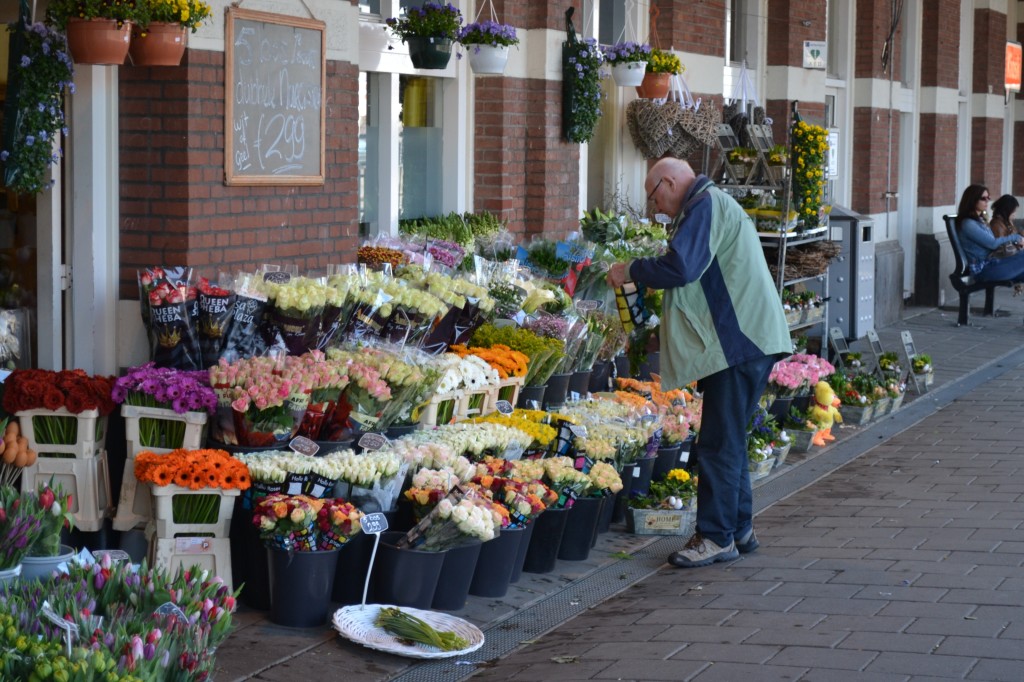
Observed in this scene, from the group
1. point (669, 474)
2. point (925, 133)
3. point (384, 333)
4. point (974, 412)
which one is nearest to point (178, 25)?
point (384, 333)

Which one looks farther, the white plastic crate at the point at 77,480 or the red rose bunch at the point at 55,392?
the white plastic crate at the point at 77,480

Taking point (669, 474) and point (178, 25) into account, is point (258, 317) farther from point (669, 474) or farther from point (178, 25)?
point (669, 474)

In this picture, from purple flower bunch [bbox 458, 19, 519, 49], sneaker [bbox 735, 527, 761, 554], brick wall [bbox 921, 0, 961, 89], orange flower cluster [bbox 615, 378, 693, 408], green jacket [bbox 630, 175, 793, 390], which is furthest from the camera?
brick wall [bbox 921, 0, 961, 89]

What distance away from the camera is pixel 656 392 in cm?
889

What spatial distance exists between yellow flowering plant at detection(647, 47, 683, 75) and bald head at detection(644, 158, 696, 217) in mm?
4386

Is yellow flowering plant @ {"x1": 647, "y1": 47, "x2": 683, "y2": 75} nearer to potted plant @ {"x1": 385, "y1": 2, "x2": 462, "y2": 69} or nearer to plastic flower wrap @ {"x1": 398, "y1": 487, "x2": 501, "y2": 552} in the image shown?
potted plant @ {"x1": 385, "y1": 2, "x2": 462, "y2": 69}

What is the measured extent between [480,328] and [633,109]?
13.4 ft

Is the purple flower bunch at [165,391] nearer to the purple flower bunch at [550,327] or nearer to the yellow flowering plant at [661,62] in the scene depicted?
the purple flower bunch at [550,327]

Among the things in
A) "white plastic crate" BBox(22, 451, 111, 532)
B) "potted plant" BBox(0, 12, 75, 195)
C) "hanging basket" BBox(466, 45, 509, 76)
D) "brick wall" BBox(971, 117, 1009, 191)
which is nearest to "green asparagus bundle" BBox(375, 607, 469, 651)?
"white plastic crate" BBox(22, 451, 111, 532)

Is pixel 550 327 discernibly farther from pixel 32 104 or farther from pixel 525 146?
pixel 32 104

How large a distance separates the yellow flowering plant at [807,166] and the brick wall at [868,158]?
18.7 feet

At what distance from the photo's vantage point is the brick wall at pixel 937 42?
18.8 metres

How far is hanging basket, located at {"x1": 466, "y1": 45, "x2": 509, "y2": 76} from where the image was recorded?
934cm

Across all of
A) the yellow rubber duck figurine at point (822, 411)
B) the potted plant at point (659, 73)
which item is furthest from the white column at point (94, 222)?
the potted plant at point (659, 73)
